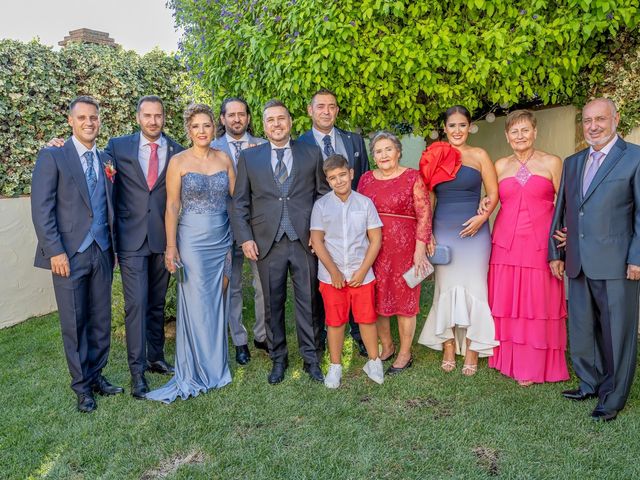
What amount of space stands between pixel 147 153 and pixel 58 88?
367 centimetres

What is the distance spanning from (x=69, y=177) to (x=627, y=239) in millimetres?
4062

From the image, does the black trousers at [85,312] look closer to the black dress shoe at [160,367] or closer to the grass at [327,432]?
the grass at [327,432]

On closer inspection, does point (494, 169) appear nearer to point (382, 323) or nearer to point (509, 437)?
point (382, 323)

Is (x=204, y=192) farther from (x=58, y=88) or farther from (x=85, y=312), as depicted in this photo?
(x=58, y=88)

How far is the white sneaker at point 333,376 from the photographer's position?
4520mm

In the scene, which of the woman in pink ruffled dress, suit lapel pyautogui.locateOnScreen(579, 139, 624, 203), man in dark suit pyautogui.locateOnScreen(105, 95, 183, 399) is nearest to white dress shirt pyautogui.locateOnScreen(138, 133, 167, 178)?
man in dark suit pyautogui.locateOnScreen(105, 95, 183, 399)

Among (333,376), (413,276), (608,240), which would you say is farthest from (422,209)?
(333,376)

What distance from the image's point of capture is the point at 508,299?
454cm

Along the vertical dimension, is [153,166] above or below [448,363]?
above

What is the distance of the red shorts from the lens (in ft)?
14.6

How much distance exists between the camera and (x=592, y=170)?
12.7 ft

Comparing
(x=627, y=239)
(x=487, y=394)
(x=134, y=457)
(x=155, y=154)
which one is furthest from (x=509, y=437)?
(x=155, y=154)

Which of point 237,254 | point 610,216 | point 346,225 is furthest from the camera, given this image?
point 237,254

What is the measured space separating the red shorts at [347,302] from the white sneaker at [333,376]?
1.23 ft
